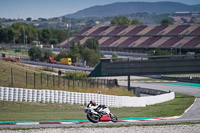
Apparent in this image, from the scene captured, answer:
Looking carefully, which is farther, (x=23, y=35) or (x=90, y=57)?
(x=23, y=35)

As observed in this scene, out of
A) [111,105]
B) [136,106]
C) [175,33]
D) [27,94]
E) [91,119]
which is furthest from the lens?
[175,33]

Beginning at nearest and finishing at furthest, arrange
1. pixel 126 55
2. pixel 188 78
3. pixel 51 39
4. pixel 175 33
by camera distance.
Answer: pixel 188 78
pixel 126 55
pixel 175 33
pixel 51 39

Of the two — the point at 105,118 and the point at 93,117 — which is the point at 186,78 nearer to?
the point at 105,118

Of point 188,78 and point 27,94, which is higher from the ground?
point 27,94

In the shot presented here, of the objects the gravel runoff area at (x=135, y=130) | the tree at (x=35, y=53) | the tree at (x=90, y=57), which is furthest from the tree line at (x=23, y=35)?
the gravel runoff area at (x=135, y=130)

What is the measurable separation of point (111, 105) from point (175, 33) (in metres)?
88.9

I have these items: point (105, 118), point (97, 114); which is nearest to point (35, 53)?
point (105, 118)

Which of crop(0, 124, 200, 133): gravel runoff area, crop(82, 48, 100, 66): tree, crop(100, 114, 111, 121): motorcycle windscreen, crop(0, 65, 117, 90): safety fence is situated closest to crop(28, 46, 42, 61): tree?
crop(82, 48, 100, 66): tree

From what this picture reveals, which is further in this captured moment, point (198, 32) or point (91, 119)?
point (198, 32)

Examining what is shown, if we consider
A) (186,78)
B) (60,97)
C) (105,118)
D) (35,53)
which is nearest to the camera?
(105,118)

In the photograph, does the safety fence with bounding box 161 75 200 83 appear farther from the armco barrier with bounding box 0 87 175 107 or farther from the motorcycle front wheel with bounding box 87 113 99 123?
the motorcycle front wheel with bounding box 87 113 99 123

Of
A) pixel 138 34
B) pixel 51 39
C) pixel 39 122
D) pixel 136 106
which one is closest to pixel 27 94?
pixel 39 122

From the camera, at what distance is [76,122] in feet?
76.6

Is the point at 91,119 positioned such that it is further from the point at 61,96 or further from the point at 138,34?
the point at 138,34
